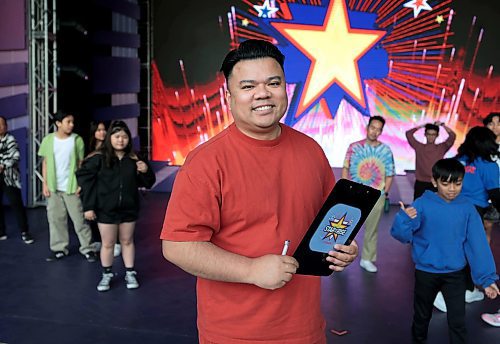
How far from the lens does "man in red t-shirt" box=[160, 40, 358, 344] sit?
1400 mm

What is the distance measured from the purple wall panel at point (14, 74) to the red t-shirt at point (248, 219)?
235 inches

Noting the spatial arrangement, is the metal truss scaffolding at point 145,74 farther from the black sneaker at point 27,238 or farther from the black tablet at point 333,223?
the black tablet at point 333,223

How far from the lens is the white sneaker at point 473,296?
13.0 feet

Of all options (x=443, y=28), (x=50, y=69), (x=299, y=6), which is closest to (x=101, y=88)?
(x=50, y=69)

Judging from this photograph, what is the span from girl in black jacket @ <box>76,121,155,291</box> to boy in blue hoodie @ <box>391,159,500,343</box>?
194 centimetres

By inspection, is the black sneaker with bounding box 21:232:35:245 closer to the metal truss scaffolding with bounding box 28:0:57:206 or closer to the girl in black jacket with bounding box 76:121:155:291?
the metal truss scaffolding with bounding box 28:0:57:206

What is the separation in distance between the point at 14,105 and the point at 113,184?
11.6ft

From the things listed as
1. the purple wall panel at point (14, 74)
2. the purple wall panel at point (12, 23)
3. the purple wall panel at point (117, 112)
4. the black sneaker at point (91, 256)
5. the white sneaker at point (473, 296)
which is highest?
the purple wall panel at point (12, 23)

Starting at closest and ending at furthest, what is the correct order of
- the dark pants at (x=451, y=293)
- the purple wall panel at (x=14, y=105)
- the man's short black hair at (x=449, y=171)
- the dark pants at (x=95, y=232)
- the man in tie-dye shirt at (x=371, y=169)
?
the man's short black hair at (x=449, y=171) < the dark pants at (x=451, y=293) < the man in tie-dye shirt at (x=371, y=169) < the dark pants at (x=95, y=232) < the purple wall panel at (x=14, y=105)

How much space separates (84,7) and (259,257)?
6631 millimetres

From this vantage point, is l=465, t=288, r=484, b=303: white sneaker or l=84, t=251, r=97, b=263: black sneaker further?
l=84, t=251, r=97, b=263: black sneaker

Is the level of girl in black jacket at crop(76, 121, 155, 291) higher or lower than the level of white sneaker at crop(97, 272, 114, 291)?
higher

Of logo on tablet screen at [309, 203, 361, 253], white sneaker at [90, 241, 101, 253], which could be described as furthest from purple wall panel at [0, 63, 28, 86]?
logo on tablet screen at [309, 203, 361, 253]

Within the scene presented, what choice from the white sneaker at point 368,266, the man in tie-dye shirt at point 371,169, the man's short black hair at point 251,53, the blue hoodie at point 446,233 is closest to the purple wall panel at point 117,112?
the man in tie-dye shirt at point 371,169
